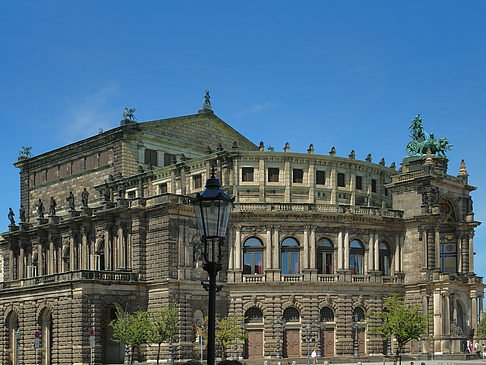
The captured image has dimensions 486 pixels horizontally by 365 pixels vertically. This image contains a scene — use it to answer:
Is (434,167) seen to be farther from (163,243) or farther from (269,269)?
(163,243)

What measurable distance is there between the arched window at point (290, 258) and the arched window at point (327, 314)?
450 centimetres

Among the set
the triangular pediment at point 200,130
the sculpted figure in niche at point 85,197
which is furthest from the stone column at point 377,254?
the sculpted figure in niche at point 85,197

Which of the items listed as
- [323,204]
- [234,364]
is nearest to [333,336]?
[323,204]

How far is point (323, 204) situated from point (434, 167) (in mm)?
13805

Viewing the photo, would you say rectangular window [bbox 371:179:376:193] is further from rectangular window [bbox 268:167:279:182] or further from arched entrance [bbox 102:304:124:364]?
arched entrance [bbox 102:304:124:364]

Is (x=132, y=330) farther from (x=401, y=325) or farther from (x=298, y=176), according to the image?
(x=298, y=176)

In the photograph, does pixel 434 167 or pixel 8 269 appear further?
pixel 8 269

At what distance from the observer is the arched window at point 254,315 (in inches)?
2926

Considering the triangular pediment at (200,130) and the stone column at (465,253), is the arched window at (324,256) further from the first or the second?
the triangular pediment at (200,130)

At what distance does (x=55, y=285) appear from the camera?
237ft

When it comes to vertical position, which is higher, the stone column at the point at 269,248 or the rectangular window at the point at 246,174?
the rectangular window at the point at 246,174

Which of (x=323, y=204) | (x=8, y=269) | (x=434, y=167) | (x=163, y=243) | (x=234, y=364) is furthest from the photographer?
(x=8, y=269)

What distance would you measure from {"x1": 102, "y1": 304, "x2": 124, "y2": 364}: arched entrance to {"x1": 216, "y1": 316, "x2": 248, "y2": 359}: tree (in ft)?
32.6

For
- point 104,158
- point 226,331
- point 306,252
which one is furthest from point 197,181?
point 226,331
